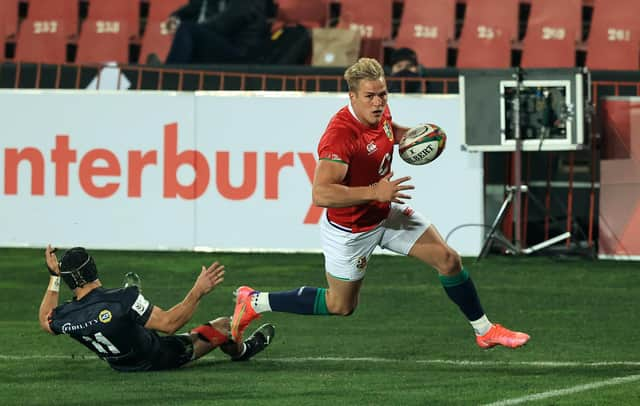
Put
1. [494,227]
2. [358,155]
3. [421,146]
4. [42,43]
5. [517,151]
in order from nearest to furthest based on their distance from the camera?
[358,155] → [421,146] → [494,227] → [517,151] → [42,43]

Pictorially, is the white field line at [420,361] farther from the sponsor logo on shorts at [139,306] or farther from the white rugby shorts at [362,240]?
the sponsor logo on shorts at [139,306]

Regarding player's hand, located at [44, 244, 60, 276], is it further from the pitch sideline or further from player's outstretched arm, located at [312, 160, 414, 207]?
player's outstretched arm, located at [312, 160, 414, 207]

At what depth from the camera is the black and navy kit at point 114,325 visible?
830cm

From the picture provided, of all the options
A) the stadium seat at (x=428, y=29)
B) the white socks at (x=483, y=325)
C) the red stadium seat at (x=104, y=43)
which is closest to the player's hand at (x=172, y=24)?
the red stadium seat at (x=104, y=43)

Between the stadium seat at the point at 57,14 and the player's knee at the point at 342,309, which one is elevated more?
the stadium seat at the point at 57,14

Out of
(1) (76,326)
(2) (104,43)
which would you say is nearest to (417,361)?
(1) (76,326)

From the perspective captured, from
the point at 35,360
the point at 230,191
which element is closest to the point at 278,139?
the point at 230,191

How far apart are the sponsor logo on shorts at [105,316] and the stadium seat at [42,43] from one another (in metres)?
12.3

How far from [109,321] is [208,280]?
643 mm

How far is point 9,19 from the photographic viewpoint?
20641mm

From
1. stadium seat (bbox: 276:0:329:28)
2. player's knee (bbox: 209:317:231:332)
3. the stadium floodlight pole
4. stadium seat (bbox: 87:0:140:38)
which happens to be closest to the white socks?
player's knee (bbox: 209:317:231:332)

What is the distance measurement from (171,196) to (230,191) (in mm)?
655

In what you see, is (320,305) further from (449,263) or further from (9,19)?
(9,19)

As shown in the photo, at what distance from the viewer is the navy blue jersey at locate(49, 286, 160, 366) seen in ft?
27.2
